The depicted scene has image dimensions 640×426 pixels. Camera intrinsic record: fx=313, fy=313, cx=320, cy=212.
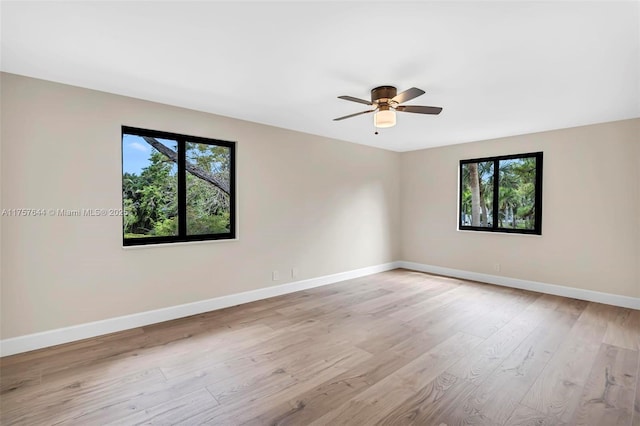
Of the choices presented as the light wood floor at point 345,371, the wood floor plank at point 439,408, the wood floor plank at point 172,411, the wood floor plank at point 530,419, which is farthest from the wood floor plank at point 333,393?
the wood floor plank at point 530,419

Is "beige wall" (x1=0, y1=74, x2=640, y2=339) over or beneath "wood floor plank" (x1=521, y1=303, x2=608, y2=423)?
over

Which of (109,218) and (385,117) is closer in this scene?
(385,117)

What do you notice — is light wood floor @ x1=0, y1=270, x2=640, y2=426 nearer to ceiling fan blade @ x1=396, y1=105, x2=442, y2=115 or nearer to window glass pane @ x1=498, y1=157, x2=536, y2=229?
window glass pane @ x1=498, y1=157, x2=536, y2=229

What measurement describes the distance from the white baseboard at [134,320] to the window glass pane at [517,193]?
3280 millimetres

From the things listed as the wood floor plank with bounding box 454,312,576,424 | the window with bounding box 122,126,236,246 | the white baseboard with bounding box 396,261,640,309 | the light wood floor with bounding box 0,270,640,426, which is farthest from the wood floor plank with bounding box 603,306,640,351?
the window with bounding box 122,126,236,246

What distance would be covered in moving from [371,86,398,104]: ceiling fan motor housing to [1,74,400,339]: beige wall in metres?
1.91

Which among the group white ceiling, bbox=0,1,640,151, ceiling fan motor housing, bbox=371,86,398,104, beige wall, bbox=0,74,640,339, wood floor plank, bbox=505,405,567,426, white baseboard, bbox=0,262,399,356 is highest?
white ceiling, bbox=0,1,640,151

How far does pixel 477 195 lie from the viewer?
18.4 feet

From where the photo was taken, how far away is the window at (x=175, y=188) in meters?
3.43

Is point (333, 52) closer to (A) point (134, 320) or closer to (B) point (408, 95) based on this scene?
(B) point (408, 95)

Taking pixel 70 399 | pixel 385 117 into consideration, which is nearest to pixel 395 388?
pixel 70 399

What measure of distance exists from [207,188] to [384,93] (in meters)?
2.43

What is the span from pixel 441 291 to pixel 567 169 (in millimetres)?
2525

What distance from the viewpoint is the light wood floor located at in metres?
2.01
